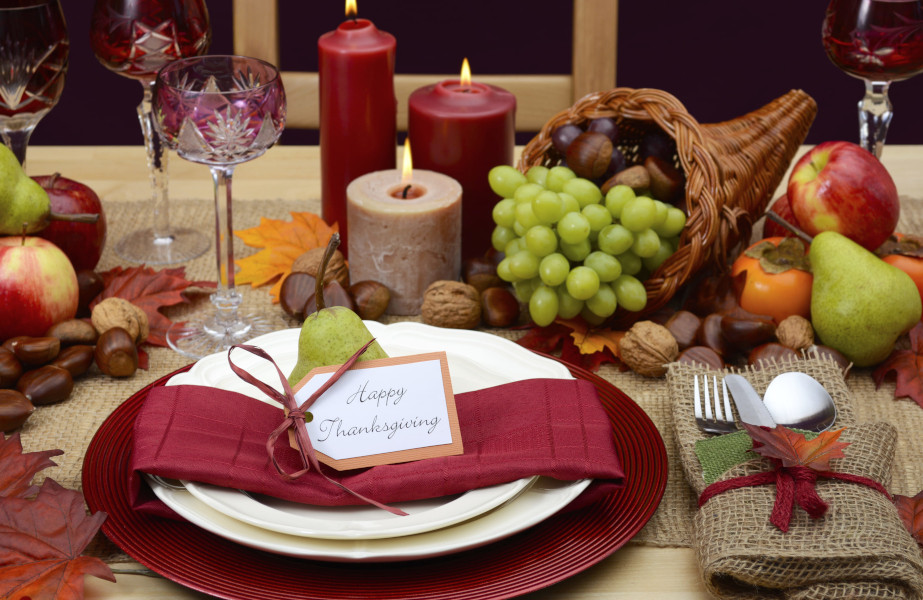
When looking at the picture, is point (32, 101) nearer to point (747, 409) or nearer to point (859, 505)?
point (747, 409)

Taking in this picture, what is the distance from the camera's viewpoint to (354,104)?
122cm

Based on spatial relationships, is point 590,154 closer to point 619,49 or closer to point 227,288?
point 227,288

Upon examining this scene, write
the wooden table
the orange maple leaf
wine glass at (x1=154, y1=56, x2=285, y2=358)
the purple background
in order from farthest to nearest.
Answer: the purple background, the wooden table, the orange maple leaf, wine glass at (x1=154, y1=56, x2=285, y2=358)

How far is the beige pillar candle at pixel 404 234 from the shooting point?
109cm

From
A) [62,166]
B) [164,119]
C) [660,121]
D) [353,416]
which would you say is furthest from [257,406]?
[62,166]

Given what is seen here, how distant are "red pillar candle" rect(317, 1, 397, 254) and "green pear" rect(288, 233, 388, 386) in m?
0.49

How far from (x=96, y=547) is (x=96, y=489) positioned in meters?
0.04

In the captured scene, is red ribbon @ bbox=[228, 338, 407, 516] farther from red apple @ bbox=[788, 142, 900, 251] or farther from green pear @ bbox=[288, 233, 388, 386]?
red apple @ bbox=[788, 142, 900, 251]

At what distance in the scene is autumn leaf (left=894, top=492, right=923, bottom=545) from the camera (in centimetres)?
73

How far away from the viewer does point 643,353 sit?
980mm

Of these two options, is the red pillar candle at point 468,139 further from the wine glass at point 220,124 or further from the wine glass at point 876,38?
the wine glass at point 876,38

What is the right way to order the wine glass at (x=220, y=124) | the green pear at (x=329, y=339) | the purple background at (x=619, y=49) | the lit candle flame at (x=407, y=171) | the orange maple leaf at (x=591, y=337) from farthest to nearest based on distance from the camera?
the purple background at (x=619, y=49) → the lit candle flame at (x=407, y=171) → the orange maple leaf at (x=591, y=337) → the wine glass at (x=220, y=124) → the green pear at (x=329, y=339)

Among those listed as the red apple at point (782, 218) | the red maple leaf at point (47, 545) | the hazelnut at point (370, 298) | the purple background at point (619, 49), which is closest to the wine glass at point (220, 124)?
the hazelnut at point (370, 298)

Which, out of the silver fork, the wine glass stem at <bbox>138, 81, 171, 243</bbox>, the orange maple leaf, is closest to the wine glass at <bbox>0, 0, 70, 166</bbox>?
the wine glass stem at <bbox>138, 81, 171, 243</bbox>
